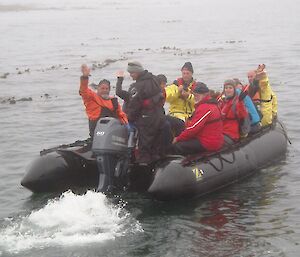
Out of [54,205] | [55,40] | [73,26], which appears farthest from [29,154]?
[73,26]

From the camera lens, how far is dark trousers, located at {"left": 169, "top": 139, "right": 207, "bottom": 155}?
10.6 metres

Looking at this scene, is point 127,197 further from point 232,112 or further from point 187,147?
point 232,112

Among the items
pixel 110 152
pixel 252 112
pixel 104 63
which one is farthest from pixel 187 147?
pixel 104 63

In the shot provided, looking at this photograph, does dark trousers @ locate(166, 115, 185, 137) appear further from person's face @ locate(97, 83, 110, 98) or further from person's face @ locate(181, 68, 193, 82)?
person's face @ locate(181, 68, 193, 82)

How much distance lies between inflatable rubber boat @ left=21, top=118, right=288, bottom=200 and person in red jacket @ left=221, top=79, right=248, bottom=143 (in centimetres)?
28

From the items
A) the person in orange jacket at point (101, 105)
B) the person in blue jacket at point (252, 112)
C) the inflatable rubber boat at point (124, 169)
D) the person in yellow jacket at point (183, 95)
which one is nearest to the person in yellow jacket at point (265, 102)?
the person in blue jacket at point (252, 112)

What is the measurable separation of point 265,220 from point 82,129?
7.91m

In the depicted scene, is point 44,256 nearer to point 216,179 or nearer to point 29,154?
point 216,179

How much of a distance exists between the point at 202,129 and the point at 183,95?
1618mm

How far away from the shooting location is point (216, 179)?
10.5 meters

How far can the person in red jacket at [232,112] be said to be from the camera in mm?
11211

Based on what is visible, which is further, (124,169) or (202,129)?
(202,129)

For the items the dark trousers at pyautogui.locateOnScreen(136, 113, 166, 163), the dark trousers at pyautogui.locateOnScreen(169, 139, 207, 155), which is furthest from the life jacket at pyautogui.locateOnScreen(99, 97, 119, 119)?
the dark trousers at pyautogui.locateOnScreen(169, 139, 207, 155)

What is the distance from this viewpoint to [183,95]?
1195 centimetres
